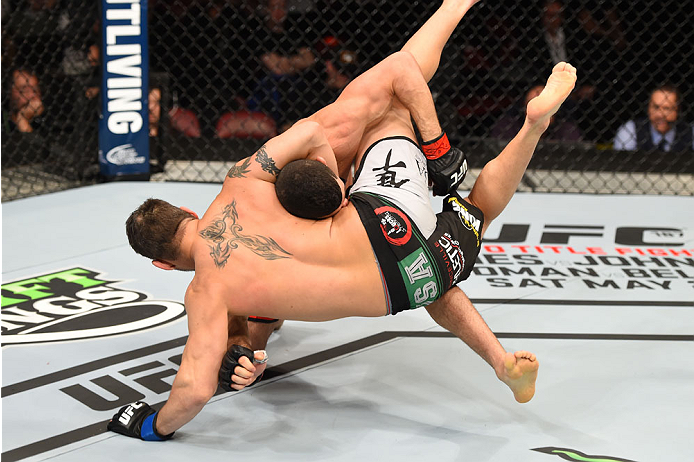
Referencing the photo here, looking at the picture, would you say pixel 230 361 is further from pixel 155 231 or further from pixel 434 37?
pixel 434 37

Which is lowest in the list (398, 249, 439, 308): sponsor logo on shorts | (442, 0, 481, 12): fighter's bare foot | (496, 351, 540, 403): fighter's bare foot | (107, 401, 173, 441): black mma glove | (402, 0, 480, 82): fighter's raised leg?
(107, 401, 173, 441): black mma glove

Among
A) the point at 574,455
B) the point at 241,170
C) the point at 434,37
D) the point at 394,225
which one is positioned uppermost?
the point at 434,37

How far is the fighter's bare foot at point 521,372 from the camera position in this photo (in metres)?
1.55

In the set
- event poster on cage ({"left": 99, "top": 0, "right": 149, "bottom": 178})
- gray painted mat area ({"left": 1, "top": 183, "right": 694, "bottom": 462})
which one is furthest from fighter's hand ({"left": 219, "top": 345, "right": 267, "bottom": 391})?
event poster on cage ({"left": 99, "top": 0, "right": 149, "bottom": 178})

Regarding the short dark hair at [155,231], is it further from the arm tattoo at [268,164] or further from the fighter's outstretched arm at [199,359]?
the arm tattoo at [268,164]

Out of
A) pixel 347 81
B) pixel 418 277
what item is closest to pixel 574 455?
→ pixel 418 277

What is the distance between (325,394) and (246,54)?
2805 millimetres

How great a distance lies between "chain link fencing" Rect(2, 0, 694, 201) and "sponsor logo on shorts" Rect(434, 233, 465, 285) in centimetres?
205

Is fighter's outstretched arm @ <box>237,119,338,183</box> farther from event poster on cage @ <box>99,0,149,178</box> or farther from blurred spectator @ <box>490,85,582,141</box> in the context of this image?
blurred spectator @ <box>490,85,582,141</box>

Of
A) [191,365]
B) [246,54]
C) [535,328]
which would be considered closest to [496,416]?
[535,328]

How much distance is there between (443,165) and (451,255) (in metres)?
0.25

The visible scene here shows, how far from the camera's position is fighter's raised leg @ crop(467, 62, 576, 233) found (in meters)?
1.70

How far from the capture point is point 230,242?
62.6 inches

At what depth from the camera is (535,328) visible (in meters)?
2.16
